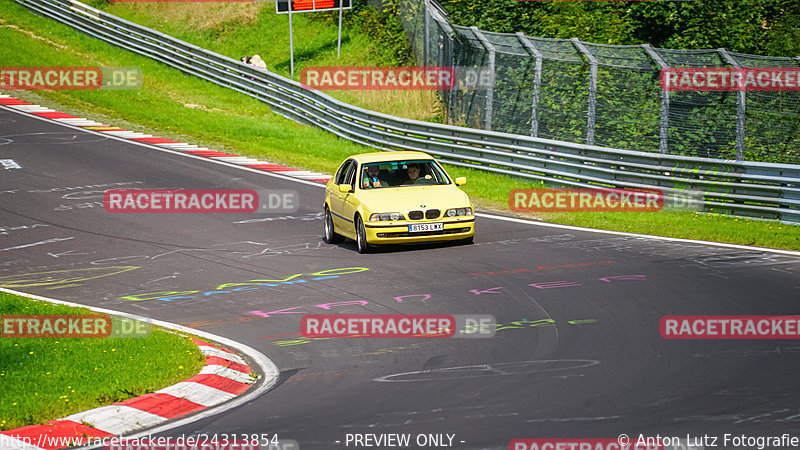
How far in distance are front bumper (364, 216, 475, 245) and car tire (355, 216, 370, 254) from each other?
5.1 inches

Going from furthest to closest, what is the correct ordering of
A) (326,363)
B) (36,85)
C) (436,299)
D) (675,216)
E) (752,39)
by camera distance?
(36,85), (752,39), (675,216), (436,299), (326,363)

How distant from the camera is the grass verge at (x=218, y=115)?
1692cm

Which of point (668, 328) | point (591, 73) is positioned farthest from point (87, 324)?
point (591, 73)

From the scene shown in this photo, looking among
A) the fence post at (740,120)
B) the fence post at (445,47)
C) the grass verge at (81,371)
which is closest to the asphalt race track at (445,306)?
the grass verge at (81,371)

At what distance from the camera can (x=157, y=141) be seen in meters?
26.4

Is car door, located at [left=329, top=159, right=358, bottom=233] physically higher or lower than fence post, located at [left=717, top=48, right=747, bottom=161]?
lower

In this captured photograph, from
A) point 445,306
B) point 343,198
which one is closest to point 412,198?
point 343,198

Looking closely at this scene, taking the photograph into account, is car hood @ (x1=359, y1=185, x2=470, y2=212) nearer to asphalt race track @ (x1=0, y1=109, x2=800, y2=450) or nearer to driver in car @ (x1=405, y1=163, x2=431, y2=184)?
driver in car @ (x1=405, y1=163, x2=431, y2=184)

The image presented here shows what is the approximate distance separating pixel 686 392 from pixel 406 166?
29.6 ft

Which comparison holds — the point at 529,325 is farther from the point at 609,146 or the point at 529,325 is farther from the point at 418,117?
the point at 418,117

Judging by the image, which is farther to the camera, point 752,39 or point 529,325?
point 752,39

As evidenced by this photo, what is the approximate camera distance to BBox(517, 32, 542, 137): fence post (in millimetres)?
21125

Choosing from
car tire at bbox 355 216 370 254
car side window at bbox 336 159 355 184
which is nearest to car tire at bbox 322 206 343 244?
car side window at bbox 336 159 355 184

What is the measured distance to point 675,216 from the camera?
17.8m
